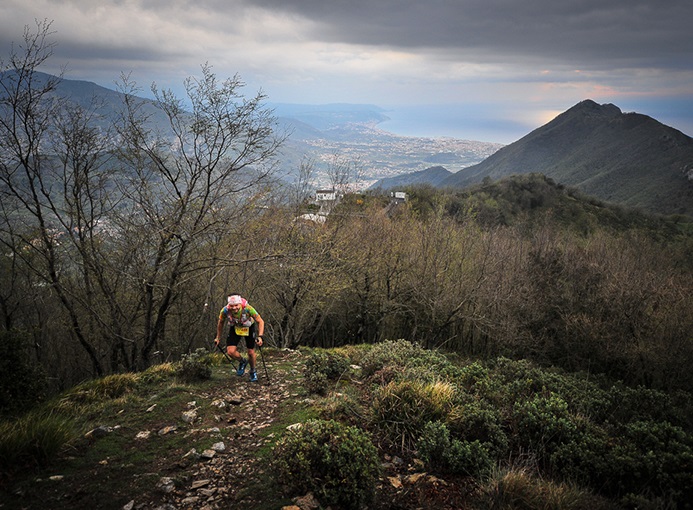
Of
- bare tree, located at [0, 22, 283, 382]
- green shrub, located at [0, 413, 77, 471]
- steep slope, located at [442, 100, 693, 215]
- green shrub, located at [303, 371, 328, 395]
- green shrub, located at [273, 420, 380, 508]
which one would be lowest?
green shrub, located at [303, 371, 328, 395]

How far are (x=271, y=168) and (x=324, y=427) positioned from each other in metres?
9.75

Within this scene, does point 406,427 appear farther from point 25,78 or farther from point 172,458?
point 25,78

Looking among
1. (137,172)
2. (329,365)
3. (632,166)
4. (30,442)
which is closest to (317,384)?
(329,365)

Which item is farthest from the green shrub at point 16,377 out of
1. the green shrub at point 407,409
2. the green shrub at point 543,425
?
the green shrub at point 543,425

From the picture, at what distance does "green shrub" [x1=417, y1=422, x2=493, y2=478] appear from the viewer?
5.41m

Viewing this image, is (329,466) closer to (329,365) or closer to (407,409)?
(407,409)

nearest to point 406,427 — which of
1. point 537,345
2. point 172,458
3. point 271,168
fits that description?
point 172,458

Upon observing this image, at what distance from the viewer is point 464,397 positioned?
23.4ft

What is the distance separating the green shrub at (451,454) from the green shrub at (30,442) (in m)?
5.27

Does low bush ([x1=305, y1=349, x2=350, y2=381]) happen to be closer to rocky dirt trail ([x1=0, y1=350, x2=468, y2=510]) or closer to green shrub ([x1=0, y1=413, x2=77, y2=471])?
rocky dirt trail ([x1=0, y1=350, x2=468, y2=510])

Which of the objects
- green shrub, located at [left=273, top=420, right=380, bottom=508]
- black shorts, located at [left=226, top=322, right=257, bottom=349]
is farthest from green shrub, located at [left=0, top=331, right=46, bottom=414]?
green shrub, located at [left=273, top=420, right=380, bottom=508]

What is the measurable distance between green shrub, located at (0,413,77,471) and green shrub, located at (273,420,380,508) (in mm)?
3154

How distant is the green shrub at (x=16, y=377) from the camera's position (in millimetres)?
6805

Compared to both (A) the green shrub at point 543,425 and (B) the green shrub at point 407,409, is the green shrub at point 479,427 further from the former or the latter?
(A) the green shrub at point 543,425
